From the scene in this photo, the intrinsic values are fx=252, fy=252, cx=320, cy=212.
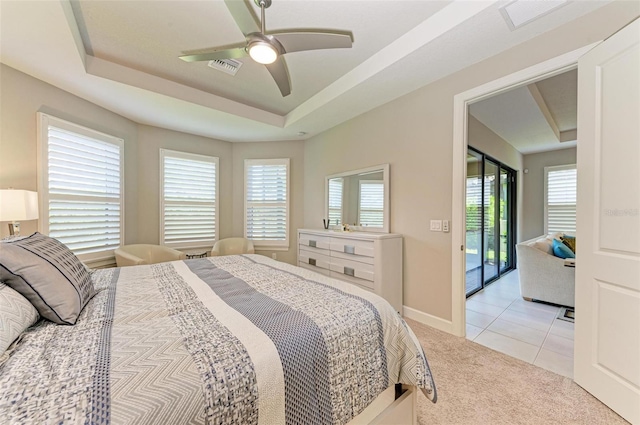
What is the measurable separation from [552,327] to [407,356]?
245 centimetres

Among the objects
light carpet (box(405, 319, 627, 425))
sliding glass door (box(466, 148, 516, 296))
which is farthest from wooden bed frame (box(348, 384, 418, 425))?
sliding glass door (box(466, 148, 516, 296))

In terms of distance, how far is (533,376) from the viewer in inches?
72.2

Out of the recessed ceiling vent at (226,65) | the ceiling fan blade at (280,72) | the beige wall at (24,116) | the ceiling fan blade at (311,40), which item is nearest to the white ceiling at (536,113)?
the ceiling fan blade at (311,40)

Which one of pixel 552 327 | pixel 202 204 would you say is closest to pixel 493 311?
pixel 552 327

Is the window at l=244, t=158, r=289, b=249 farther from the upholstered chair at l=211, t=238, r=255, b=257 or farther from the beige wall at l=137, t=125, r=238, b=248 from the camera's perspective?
the beige wall at l=137, t=125, r=238, b=248

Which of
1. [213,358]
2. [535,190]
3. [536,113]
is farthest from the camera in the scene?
[535,190]

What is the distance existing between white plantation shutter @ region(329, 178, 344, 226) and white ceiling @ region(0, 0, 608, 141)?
1.02 metres

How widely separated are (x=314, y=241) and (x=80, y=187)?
2854mm

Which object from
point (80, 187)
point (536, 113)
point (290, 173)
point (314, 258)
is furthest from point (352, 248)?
point (536, 113)

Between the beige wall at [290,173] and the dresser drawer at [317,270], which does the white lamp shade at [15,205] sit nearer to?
the beige wall at [290,173]

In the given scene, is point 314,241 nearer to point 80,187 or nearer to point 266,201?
point 266,201

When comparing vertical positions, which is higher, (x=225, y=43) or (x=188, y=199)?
(x=225, y=43)

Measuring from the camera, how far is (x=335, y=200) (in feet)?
12.8

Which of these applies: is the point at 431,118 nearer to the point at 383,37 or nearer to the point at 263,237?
the point at 383,37
